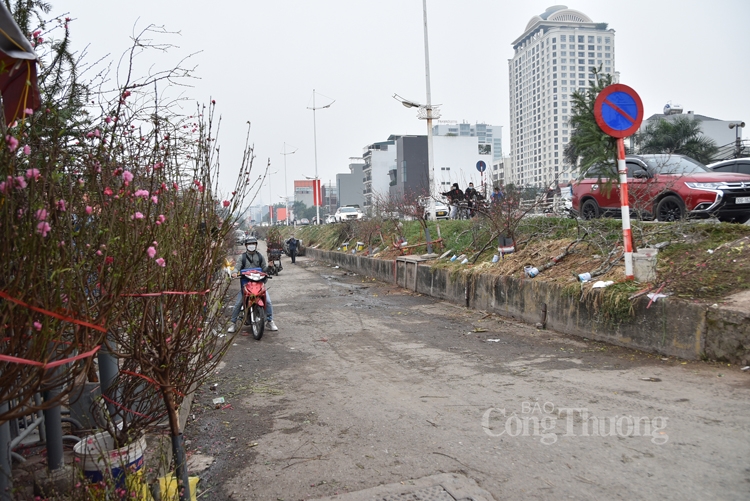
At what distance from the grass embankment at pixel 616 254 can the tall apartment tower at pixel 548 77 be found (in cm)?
10928

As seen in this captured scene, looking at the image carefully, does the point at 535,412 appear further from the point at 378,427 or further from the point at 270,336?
the point at 270,336

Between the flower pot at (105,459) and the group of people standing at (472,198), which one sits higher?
the group of people standing at (472,198)

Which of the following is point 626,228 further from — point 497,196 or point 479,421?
point 497,196

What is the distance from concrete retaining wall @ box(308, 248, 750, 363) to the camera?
235 inches

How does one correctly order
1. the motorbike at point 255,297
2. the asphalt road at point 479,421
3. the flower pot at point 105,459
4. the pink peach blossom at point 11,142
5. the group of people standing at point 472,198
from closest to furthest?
the pink peach blossom at point 11,142, the flower pot at point 105,459, the asphalt road at point 479,421, the motorbike at point 255,297, the group of people standing at point 472,198

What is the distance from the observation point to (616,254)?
871 centimetres

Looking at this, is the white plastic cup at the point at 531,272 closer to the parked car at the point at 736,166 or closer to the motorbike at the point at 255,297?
the motorbike at the point at 255,297

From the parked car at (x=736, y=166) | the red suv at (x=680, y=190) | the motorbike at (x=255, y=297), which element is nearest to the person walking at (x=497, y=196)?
the red suv at (x=680, y=190)

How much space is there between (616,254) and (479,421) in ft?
17.0

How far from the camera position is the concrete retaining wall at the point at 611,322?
596 cm

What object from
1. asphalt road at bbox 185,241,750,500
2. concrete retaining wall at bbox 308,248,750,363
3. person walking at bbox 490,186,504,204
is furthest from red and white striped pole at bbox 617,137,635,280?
person walking at bbox 490,186,504,204

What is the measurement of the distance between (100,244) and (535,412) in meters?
3.83

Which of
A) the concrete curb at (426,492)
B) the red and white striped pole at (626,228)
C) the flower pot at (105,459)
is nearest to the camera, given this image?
the flower pot at (105,459)

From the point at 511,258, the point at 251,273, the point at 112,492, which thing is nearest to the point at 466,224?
the point at 511,258
